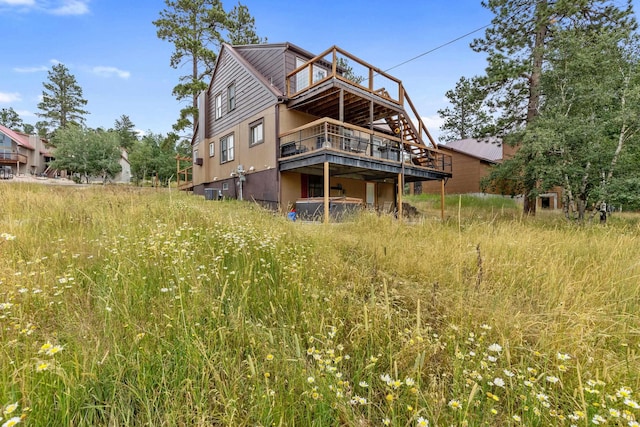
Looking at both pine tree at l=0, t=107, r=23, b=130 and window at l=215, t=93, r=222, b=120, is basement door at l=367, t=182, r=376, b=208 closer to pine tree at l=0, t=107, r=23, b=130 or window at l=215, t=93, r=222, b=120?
window at l=215, t=93, r=222, b=120

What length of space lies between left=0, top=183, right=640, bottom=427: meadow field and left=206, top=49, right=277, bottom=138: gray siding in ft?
32.9

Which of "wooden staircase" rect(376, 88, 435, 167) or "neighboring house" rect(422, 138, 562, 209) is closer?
"wooden staircase" rect(376, 88, 435, 167)

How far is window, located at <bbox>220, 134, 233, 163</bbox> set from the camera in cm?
1410

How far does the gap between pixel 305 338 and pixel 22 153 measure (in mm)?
48450

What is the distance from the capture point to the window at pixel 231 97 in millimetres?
13813

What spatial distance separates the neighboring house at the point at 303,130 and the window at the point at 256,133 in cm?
5

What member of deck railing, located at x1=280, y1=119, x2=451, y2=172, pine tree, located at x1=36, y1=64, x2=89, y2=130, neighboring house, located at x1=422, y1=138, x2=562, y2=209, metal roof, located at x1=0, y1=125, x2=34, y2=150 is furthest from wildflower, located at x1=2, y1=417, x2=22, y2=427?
pine tree, located at x1=36, y1=64, x2=89, y2=130

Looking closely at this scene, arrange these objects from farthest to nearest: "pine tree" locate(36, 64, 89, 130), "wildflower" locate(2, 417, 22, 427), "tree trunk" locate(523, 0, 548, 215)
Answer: "pine tree" locate(36, 64, 89, 130)
"tree trunk" locate(523, 0, 548, 215)
"wildflower" locate(2, 417, 22, 427)

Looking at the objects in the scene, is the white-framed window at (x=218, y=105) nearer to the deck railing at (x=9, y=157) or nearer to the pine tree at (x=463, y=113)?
the pine tree at (x=463, y=113)

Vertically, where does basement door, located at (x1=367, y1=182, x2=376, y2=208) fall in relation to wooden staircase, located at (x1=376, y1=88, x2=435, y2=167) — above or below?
below

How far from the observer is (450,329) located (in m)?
1.91

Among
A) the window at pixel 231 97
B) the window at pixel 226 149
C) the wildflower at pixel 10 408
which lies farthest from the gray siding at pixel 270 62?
the wildflower at pixel 10 408

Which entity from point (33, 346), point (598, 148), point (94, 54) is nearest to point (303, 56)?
point (94, 54)

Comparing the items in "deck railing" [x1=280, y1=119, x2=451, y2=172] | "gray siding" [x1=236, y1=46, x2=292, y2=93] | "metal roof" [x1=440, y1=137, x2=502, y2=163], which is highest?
"gray siding" [x1=236, y1=46, x2=292, y2=93]
